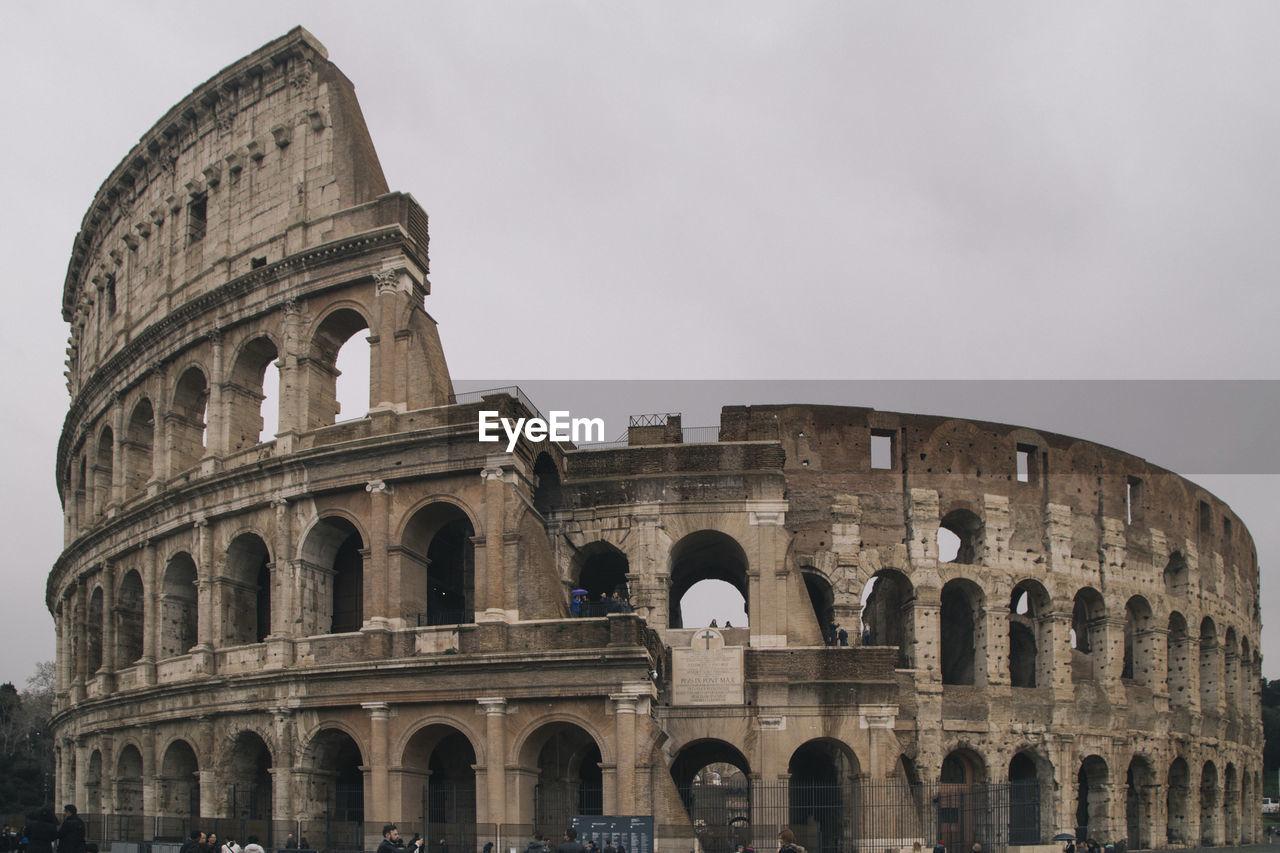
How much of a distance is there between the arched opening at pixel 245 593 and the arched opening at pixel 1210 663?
25823 millimetres

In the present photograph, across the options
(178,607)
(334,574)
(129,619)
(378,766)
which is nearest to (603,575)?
(334,574)

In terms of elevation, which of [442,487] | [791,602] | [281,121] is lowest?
[791,602]

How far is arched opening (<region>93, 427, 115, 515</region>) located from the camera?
31781 millimetres

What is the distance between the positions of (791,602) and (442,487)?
7.27 metres

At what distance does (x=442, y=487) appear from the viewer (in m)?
23.2

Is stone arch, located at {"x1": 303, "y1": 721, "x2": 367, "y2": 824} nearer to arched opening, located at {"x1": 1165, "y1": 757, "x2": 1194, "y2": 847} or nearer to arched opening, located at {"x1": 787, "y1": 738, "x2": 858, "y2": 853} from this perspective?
arched opening, located at {"x1": 787, "y1": 738, "x2": 858, "y2": 853}

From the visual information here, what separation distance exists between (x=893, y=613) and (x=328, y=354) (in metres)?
15.9

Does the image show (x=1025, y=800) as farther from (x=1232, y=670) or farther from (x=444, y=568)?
(x=444, y=568)

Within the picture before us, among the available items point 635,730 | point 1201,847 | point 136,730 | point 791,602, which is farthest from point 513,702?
point 1201,847

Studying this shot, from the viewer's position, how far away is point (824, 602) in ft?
99.1

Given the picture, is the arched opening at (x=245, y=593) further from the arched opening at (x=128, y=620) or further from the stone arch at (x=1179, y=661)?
the stone arch at (x=1179, y=661)

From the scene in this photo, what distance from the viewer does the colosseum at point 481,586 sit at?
22.5 meters

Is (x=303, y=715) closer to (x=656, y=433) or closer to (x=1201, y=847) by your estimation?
(x=656, y=433)

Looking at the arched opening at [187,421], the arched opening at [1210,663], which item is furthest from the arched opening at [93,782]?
the arched opening at [1210,663]
